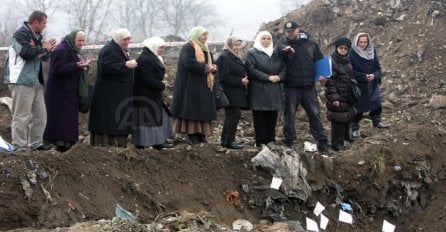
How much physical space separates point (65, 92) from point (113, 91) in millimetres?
554

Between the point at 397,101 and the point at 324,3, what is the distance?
5.11 meters

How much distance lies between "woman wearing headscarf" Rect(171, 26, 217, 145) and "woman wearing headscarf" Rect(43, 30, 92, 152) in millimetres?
1247

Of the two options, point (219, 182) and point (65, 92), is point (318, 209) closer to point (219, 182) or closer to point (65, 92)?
point (219, 182)

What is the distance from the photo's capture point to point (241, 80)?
776 centimetres

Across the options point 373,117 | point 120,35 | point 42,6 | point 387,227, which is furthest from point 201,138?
point 42,6

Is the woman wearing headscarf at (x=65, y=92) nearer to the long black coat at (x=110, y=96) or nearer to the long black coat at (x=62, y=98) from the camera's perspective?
the long black coat at (x=62, y=98)

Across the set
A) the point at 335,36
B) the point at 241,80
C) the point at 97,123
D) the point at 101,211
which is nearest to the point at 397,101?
the point at 335,36

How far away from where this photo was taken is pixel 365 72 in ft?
30.0

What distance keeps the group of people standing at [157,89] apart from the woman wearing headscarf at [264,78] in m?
0.01

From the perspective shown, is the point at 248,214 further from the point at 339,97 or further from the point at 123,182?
the point at 339,97

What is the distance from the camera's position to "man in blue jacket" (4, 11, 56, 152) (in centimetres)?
666

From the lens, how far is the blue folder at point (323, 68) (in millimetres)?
7965

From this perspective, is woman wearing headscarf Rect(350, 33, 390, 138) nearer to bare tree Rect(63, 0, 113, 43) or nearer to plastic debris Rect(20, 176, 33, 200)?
plastic debris Rect(20, 176, 33, 200)

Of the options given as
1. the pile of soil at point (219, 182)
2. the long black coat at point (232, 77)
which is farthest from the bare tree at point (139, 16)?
the long black coat at point (232, 77)
